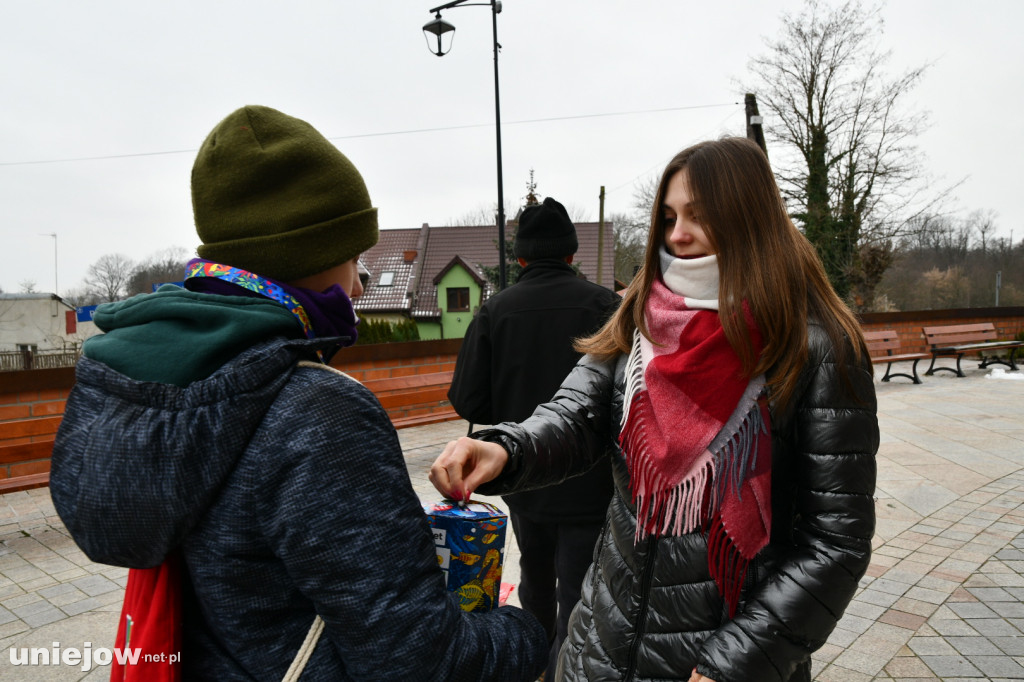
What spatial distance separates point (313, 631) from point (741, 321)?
3.54 ft

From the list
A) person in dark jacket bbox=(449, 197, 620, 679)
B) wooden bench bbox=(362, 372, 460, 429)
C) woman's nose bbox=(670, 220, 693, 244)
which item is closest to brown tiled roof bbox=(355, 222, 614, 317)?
wooden bench bbox=(362, 372, 460, 429)

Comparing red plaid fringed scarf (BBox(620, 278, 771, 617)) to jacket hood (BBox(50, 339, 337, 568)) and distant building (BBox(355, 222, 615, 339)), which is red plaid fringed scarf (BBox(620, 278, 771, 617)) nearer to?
jacket hood (BBox(50, 339, 337, 568))

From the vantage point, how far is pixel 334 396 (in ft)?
3.66

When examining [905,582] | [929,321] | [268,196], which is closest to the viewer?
[268,196]

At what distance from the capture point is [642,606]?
5.18 feet

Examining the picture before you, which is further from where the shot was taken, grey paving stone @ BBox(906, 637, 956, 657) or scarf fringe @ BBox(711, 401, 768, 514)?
grey paving stone @ BBox(906, 637, 956, 657)

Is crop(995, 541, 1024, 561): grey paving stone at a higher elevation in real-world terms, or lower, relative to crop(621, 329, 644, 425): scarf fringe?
lower

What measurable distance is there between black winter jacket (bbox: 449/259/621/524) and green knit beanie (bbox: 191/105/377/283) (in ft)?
6.90

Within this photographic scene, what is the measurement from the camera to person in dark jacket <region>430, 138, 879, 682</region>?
57.3 inches

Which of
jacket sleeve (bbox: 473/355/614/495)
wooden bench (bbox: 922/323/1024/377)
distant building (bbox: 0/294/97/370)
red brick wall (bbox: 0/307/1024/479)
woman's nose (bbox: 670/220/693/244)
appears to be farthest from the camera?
wooden bench (bbox: 922/323/1024/377)

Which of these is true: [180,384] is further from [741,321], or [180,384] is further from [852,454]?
[852,454]

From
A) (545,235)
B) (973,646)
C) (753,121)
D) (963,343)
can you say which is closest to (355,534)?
(545,235)

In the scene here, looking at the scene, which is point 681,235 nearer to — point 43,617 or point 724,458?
point 724,458

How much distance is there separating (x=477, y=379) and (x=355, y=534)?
95.8 inches
